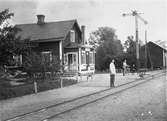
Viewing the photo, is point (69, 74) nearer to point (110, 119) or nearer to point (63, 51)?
point (63, 51)

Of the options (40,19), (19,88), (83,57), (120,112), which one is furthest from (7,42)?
(40,19)

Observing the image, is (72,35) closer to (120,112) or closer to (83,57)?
(83,57)

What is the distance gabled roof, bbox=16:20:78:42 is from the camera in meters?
32.1

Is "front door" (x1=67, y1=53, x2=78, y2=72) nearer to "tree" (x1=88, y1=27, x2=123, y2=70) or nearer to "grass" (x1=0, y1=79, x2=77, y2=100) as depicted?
"grass" (x1=0, y1=79, x2=77, y2=100)

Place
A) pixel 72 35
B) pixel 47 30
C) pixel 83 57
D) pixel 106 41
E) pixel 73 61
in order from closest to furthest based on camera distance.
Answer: pixel 73 61, pixel 83 57, pixel 47 30, pixel 72 35, pixel 106 41

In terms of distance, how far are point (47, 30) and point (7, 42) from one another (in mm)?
22059

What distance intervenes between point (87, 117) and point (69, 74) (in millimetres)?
19704

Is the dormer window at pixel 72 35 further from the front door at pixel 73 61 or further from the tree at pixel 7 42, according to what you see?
the tree at pixel 7 42

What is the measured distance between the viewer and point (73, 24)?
35.2 metres

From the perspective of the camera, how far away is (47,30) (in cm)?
3466

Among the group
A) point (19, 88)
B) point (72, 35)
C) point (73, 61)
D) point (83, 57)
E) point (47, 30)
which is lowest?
point (19, 88)

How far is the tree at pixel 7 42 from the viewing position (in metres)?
12.8

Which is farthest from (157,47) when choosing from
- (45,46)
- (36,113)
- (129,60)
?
(36,113)

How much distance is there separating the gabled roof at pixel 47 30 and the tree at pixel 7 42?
1746 cm
